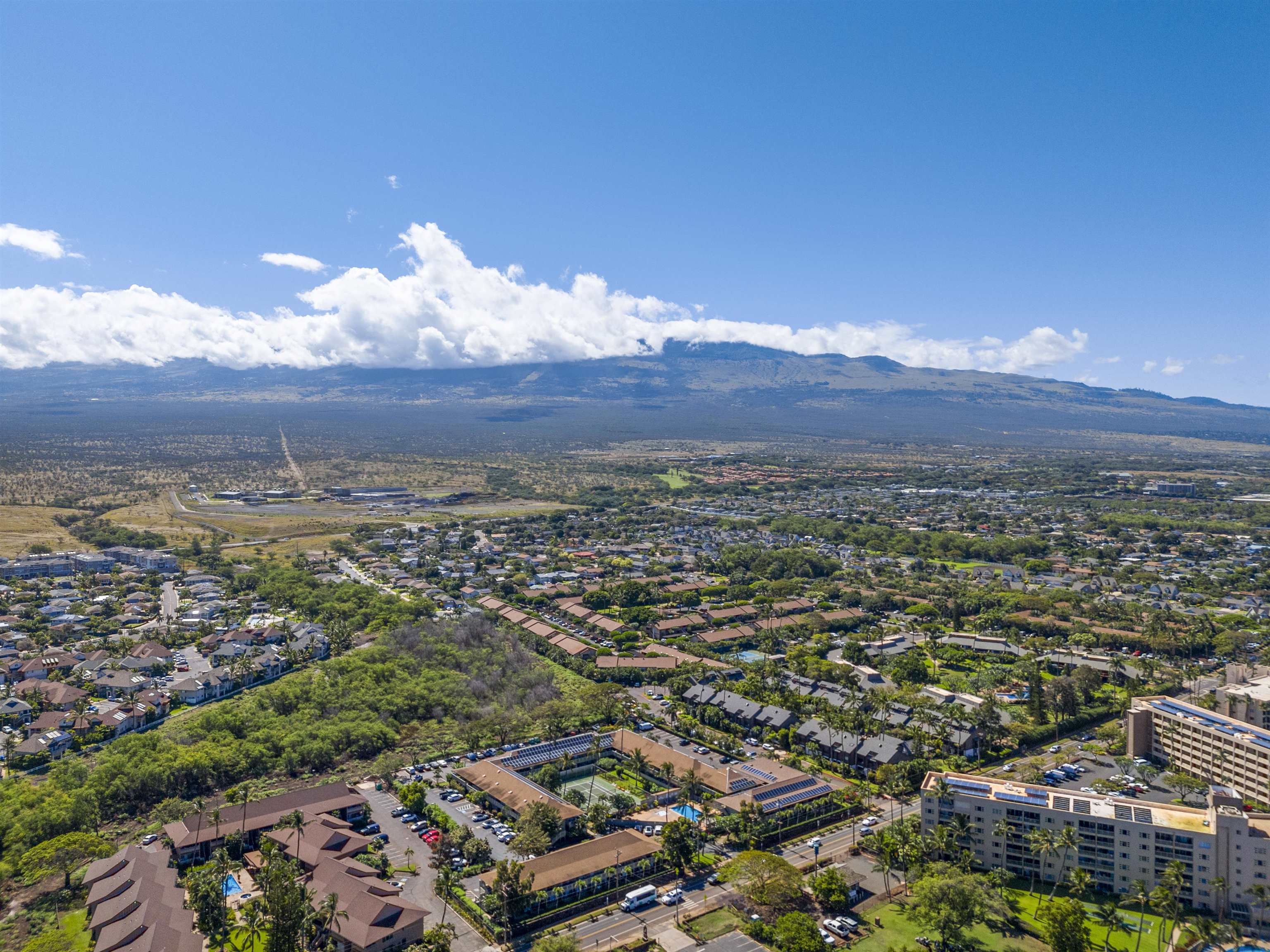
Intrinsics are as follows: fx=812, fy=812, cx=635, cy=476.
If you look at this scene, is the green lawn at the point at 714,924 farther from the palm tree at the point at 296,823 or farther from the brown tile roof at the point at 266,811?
the brown tile roof at the point at 266,811

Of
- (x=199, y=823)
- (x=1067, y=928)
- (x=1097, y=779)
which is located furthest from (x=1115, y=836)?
(x=199, y=823)

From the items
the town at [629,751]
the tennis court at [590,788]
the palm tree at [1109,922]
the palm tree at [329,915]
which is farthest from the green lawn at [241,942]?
the palm tree at [1109,922]

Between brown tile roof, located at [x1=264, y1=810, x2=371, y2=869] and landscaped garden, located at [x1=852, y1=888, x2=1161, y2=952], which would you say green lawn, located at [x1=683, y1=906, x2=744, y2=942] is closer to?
landscaped garden, located at [x1=852, y1=888, x2=1161, y2=952]

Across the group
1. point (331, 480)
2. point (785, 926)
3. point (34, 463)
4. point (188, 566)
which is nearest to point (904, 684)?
point (785, 926)

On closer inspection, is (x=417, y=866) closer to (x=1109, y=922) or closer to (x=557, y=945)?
(x=557, y=945)

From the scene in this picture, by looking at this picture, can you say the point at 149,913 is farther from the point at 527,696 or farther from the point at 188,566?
the point at 188,566

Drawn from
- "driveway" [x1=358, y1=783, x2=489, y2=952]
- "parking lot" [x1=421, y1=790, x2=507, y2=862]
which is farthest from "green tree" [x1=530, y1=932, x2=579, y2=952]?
"parking lot" [x1=421, y1=790, x2=507, y2=862]

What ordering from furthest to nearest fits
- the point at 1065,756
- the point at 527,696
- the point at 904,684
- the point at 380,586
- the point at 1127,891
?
the point at 380,586 < the point at 904,684 < the point at 527,696 < the point at 1065,756 < the point at 1127,891
